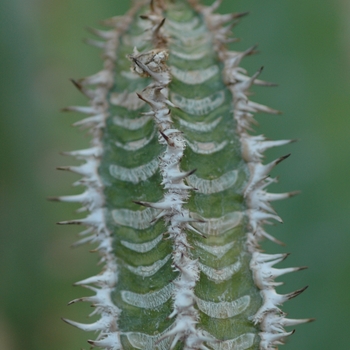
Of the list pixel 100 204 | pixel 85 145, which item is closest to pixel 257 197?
pixel 100 204

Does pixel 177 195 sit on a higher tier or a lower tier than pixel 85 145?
lower

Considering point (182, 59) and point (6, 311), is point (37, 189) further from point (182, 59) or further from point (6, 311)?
point (182, 59)

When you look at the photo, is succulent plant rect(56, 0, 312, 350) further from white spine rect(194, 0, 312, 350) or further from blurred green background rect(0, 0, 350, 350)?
blurred green background rect(0, 0, 350, 350)

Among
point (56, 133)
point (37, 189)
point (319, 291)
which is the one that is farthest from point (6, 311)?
point (319, 291)

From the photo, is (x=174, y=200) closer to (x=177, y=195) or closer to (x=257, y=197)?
(x=177, y=195)

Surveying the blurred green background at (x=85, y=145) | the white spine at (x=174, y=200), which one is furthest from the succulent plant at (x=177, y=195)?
the blurred green background at (x=85, y=145)

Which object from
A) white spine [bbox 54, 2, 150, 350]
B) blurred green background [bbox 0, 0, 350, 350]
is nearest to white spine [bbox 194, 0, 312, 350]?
white spine [bbox 54, 2, 150, 350]

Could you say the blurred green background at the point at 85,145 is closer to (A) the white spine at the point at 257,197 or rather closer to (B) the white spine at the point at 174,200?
(A) the white spine at the point at 257,197
